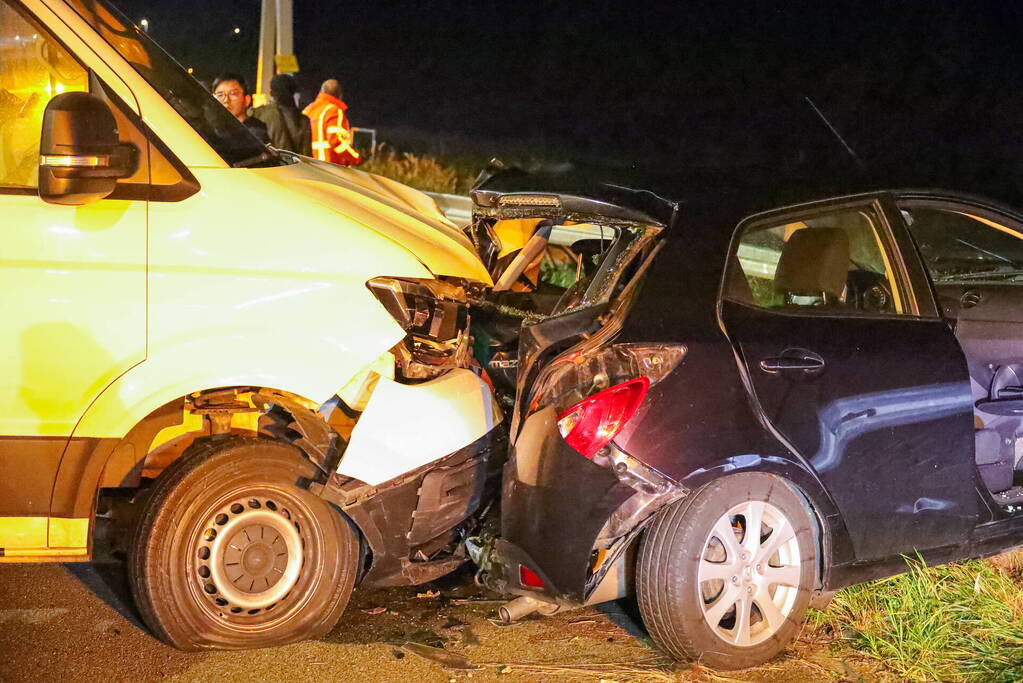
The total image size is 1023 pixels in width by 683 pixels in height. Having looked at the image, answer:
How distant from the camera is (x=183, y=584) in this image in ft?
14.0

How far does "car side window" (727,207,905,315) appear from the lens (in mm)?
4477

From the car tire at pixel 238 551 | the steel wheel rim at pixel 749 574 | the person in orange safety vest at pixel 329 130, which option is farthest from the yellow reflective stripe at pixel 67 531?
the person in orange safety vest at pixel 329 130

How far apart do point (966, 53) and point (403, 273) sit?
18.0 m

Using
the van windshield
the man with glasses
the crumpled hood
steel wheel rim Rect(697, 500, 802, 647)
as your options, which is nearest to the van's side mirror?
the van windshield

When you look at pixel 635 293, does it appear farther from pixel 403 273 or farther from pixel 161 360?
pixel 161 360

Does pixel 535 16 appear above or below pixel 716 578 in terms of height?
above

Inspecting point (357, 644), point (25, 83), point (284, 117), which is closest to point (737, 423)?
point (357, 644)

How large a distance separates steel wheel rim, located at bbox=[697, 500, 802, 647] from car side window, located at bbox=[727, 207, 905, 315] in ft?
2.58

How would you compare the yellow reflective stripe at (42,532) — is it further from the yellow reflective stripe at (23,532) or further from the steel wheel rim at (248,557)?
the steel wheel rim at (248,557)

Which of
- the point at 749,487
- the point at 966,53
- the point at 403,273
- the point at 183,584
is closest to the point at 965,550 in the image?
the point at 749,487

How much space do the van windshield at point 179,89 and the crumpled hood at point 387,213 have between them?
0.14 meters

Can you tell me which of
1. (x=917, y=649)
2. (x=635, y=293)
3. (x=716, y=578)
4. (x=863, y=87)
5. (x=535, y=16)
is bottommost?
(x=917, y=649)

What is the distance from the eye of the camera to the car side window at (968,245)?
5.13 metres

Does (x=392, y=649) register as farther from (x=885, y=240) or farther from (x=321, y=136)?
(x=321, y=136)
